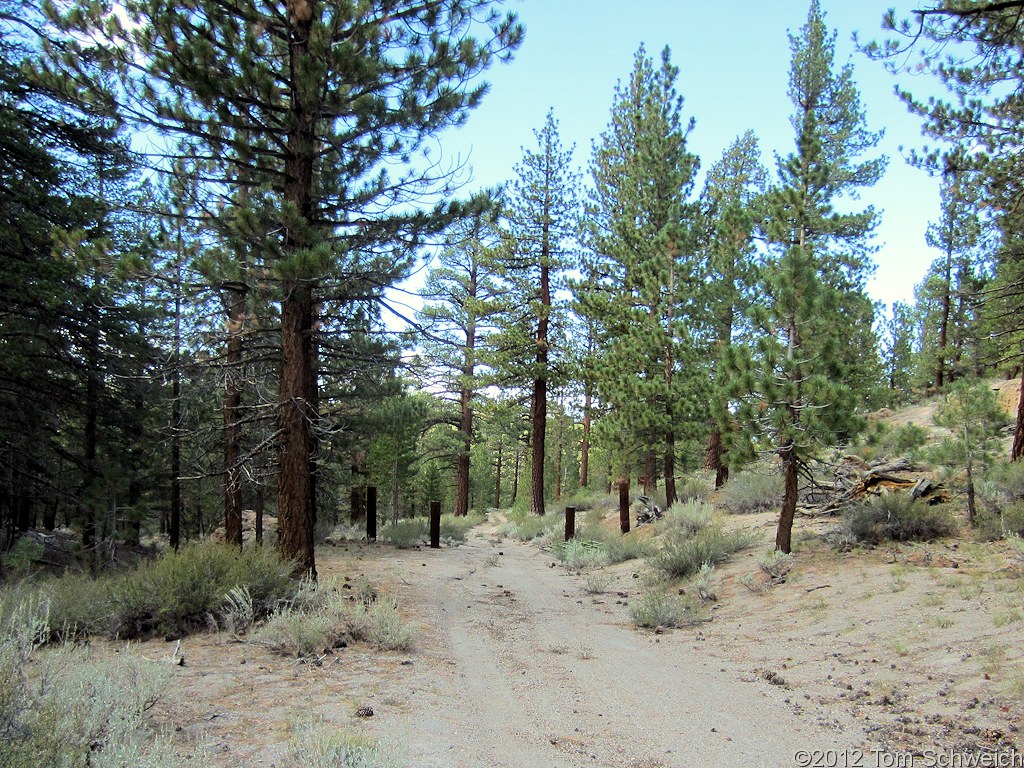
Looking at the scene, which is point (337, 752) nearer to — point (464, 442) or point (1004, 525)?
point (1004, 525)

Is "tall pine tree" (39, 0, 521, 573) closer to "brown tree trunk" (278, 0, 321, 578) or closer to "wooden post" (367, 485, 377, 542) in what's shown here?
"brown tree trunk" (278, 0, 321, 578)

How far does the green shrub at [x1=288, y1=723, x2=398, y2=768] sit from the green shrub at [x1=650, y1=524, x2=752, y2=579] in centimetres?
770

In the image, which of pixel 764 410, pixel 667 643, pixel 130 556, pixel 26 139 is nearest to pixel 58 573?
pixel 130 556

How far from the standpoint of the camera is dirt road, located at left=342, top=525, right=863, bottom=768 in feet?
12.2

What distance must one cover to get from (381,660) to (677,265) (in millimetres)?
13254

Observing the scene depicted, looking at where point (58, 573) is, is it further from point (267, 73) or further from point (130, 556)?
point (267, 73)

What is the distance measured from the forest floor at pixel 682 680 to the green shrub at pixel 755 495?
5.37 meters

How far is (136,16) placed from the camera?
21.5 ft

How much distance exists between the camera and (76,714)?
3006 millimetres

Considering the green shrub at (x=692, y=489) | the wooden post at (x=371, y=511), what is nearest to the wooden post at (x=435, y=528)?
the wooden post at (x=371, y=511)

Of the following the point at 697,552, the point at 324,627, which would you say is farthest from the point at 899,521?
the point at 324,627

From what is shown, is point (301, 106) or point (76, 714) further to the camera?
point (301, 106)

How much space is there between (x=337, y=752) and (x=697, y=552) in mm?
8105

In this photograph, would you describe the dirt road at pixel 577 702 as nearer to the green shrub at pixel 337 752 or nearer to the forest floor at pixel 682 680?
the forest floor at pixel 682 680
